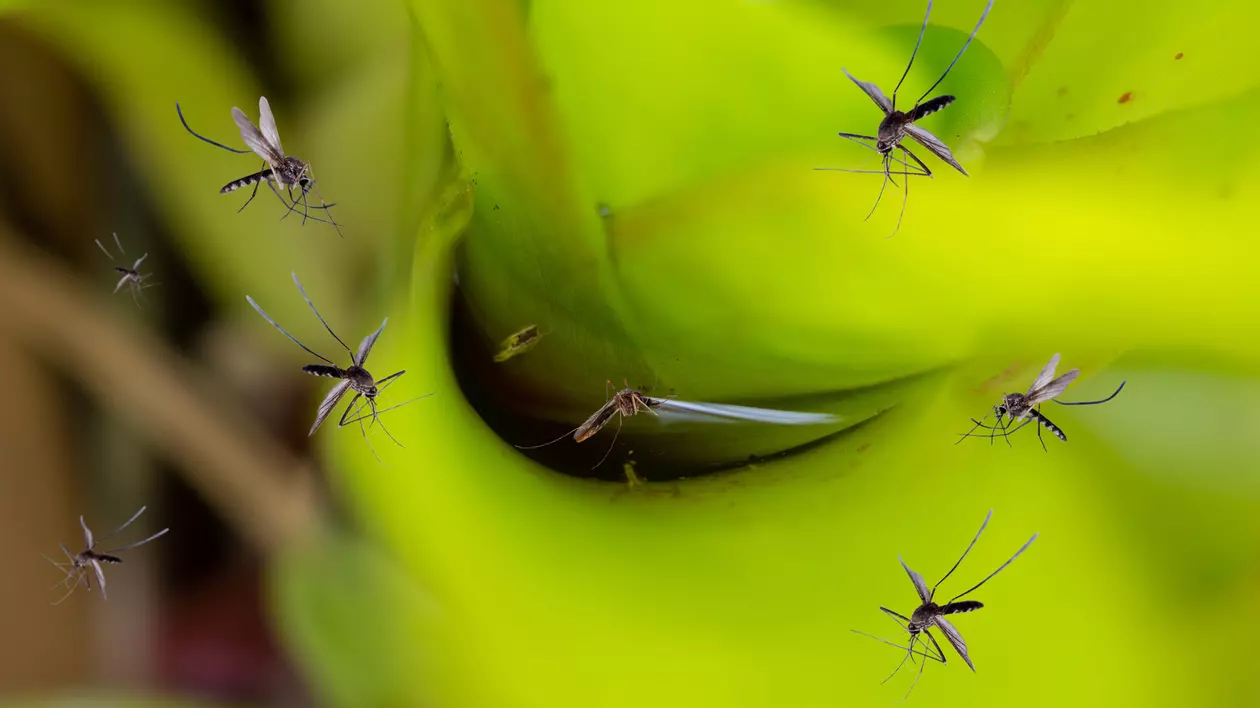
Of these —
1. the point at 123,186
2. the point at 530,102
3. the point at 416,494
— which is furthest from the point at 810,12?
the point at 123,186

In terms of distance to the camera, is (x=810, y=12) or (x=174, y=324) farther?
(x=174, y=324)

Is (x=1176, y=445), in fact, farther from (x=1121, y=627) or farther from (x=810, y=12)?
(x=810, y=12)

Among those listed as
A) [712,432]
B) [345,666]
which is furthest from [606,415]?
[345,666]

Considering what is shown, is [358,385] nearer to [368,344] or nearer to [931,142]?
[368,344]

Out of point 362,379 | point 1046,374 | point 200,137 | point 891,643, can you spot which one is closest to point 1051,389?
point 1046,374

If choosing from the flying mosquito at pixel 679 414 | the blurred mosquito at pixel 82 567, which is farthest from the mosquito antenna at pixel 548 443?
the blurred mosquito at pixel 82 567

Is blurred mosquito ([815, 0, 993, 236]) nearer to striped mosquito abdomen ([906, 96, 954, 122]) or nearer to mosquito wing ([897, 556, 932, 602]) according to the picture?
striped mosquito abdomen ([906, 96, 954, 122])

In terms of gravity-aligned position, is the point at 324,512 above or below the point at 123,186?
below
